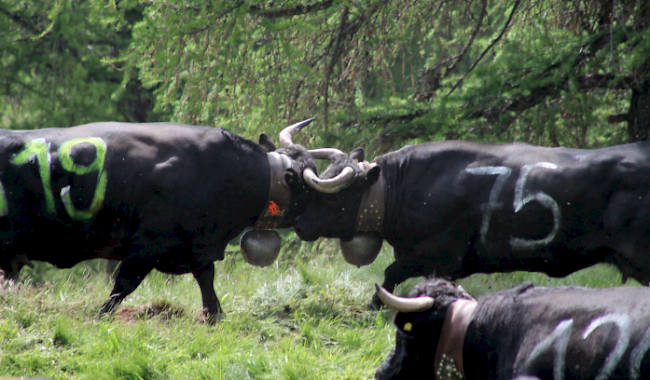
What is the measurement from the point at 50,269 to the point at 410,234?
31.1ft

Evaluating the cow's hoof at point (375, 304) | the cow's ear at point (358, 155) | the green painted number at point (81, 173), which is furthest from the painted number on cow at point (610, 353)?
the cow's ear at point (358, 155)

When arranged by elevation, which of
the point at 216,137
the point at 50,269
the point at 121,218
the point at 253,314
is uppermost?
the point at 216,137

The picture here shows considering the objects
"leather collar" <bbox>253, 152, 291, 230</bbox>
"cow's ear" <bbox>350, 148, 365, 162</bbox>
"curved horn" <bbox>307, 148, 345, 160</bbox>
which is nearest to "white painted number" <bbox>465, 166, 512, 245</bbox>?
"cow's ear" <bbox>350, 148, 365, 162</bbox>

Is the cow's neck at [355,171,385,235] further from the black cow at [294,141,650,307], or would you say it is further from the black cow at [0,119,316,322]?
the black cow at [0,119,316,322]

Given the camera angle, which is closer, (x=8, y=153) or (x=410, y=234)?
(x=8, y=153)

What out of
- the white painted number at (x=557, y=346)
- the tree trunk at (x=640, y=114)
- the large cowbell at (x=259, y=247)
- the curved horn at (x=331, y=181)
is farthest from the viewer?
the tree trunk at (x=640, y=114)

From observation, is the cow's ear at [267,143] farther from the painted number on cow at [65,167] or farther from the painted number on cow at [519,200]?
the painted number on cow at [519,200]

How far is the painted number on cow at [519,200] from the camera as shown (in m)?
5.75

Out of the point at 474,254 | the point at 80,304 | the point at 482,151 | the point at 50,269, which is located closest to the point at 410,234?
the point at 474,254

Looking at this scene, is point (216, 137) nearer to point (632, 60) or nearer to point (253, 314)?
point (253, 314)

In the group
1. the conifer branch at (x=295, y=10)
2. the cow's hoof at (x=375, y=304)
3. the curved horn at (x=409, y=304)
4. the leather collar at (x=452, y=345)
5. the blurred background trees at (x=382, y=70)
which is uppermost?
the conifer branch at (x=295, y=10)

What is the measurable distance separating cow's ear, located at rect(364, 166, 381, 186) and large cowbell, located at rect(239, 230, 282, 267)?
1001mm

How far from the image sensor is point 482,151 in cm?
622

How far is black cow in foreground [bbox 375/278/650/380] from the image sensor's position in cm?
293
